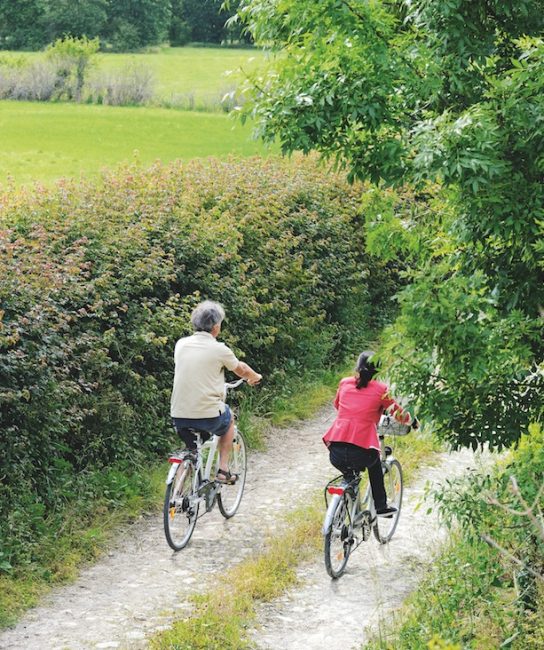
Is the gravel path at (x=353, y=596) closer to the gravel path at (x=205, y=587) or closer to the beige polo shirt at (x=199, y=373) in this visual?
the gravel path at (x=205, y=587)

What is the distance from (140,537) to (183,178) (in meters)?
5.71

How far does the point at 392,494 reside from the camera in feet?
30.2

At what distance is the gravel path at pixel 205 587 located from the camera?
7250 millimetres

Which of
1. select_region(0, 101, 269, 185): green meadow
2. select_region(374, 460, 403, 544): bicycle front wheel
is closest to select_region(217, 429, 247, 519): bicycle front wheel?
select_region(374, 460, 403, 544): bicycle front wheel

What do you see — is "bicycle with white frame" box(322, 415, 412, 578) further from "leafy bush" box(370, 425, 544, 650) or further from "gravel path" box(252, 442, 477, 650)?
"leafy bush" box(370, 425, 544, 650)

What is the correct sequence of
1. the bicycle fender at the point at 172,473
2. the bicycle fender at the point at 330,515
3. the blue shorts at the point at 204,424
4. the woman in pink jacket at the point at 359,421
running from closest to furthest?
the bicycle fender at the point at 330,515 < the woman in pink jacket at the point at 359,421 < the bicycle fender at the point at 172,473 < the blue shorts at the point at 204,424

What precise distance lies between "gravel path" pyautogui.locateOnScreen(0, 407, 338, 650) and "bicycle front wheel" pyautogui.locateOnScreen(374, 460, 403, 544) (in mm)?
1045

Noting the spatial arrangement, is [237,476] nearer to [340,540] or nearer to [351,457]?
[340,540]

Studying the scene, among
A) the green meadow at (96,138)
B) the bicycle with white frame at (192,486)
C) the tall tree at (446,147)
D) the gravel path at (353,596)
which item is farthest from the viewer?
the green meadow at (96,138)

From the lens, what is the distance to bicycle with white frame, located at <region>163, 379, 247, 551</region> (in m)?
8.45

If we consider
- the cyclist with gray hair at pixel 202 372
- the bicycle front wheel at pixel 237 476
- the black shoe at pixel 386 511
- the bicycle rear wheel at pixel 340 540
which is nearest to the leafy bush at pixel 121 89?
the bicycle front wheel at pixel 237 476

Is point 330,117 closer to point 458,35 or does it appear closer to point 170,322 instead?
point 458,35

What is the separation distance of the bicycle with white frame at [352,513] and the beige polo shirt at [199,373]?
49.6 inches

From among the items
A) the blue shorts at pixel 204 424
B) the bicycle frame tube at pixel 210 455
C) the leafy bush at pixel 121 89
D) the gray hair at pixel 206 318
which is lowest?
the leafy bush at pixel 121 89
